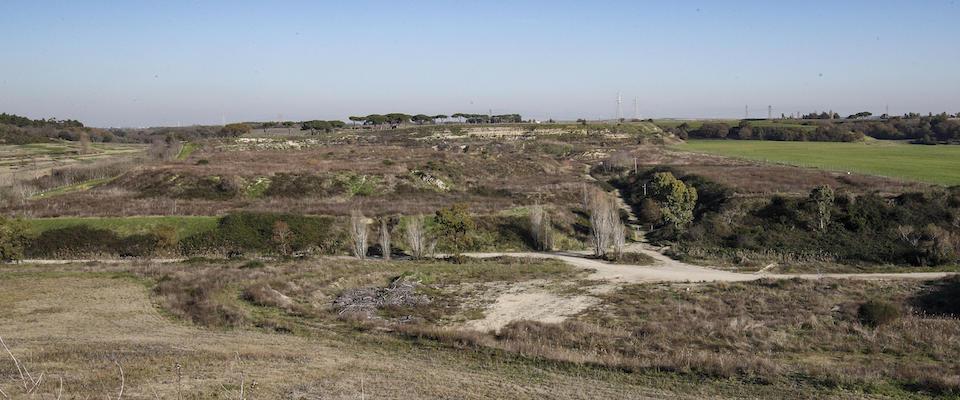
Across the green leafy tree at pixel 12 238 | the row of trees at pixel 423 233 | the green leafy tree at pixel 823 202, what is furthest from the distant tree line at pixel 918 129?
the green leafy tree at pixel 12 238

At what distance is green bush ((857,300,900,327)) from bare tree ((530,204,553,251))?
827 inches

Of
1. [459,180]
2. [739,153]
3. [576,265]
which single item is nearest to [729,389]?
[576,265]

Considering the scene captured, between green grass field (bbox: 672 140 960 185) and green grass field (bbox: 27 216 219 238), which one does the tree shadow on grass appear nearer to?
green grass field (bbox: 672 140 960 185)

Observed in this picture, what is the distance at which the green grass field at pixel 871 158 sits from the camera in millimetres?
60000

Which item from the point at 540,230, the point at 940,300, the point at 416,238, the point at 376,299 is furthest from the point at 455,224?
the point at 940,300

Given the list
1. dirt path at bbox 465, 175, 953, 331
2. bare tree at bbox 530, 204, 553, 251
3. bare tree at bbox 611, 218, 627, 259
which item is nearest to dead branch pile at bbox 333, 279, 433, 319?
dirt path at bbox 465, 175, 953, 331

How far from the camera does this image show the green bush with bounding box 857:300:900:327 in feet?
65.4

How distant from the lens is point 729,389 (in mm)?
13070

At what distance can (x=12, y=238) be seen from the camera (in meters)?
29.6

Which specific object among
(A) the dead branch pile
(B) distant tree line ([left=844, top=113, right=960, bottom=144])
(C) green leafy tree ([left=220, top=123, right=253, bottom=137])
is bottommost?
(A) the dead branch pile

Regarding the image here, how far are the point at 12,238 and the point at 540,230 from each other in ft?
110

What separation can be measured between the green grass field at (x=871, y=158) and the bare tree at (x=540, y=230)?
42.3 meters

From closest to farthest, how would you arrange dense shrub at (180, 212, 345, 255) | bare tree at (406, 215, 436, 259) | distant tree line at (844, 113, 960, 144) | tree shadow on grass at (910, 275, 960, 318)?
1. tree shadow on grass at (910, 275, 960, 318)
2. bare tree at (406, 215, 436, 259)
3. dense shrub at (180, 212, 345, 255)
4. distant tree line at (844, 113, 960, 144)

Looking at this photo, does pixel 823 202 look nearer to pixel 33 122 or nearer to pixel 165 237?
pixel 165 237
